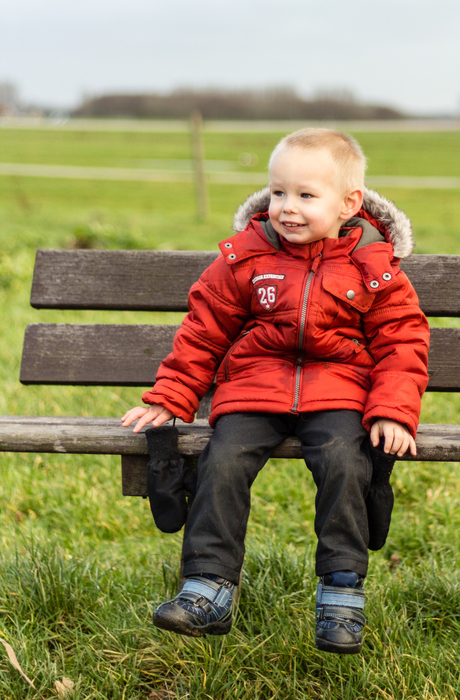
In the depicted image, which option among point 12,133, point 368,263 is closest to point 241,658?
point 368,263

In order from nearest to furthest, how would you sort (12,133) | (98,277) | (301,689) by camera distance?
(301,689)
(98,277)
(12,133)

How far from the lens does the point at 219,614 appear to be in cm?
165

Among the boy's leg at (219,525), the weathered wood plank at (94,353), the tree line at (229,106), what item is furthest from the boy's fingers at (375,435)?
the tree line at (229,106)

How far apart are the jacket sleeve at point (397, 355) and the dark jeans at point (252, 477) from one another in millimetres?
104

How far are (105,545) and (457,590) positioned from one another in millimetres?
1241

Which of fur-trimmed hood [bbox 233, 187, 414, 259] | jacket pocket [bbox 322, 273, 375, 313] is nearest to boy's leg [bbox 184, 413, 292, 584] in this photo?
jacket pocket [bbox 322, 273, 375, 313]

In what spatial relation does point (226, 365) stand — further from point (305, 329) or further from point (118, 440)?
point (118, 440)

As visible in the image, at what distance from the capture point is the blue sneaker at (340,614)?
5.08 ft

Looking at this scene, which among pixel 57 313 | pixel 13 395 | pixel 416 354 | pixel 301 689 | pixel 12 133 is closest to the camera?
pixel 301 689

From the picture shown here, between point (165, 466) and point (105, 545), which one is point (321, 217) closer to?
point (165, 466)

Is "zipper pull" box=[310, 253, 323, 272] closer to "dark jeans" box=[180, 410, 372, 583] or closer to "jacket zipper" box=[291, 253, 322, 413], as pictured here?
"jacket zipper" box=[291, 253, 322, 413]

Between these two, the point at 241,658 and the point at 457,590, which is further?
the point at 457,590

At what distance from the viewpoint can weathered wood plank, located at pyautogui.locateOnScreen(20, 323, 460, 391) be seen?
2.42 m

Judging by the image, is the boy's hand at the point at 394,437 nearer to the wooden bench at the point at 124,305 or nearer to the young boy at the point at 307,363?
the young boy at the point at 307,363
